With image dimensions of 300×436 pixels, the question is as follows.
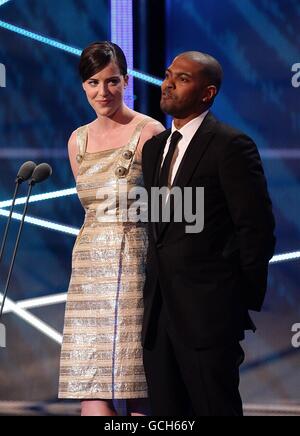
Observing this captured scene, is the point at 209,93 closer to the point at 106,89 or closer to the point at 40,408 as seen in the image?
the point at 106,89

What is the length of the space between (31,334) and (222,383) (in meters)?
2.17

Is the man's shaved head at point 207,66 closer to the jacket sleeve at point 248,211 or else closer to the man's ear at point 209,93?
the man's ear at point 209,93

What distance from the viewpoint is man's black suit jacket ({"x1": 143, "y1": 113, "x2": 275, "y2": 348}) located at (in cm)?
302

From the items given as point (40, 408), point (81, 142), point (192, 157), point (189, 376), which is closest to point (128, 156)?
point (81, 142)

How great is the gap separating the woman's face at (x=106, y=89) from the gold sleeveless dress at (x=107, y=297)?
0.14m

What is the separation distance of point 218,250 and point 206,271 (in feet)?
0.27

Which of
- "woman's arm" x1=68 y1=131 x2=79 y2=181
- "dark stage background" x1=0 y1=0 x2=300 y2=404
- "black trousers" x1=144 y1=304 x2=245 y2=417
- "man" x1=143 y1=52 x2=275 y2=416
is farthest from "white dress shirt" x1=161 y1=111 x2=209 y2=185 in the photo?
"dark stage background" x1=0 y1=0 x2=300 y2=404

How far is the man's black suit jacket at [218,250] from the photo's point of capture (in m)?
3.02

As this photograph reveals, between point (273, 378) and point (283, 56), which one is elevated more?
point (283, 56)

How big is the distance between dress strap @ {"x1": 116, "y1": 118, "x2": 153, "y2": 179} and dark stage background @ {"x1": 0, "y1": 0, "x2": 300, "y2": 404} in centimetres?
115

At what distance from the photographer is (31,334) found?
500cm
